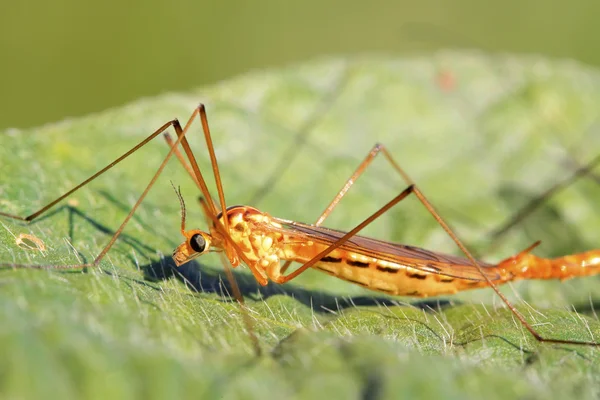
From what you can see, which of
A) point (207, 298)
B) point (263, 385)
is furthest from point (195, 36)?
point (263, 385)

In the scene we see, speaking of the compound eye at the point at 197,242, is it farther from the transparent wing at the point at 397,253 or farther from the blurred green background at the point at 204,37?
the blurred green background at the point at 204,37

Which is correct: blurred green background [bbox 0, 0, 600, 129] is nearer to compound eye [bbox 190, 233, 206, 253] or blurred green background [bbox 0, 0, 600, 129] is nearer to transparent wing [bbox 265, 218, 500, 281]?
transparent wing [bbox 265, 218, 500, 281]

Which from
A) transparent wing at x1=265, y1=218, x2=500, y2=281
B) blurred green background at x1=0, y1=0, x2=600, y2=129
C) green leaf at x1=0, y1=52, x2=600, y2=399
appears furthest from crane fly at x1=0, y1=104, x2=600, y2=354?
blurred green background at x1=0, y1=0, x2=600, y2=129

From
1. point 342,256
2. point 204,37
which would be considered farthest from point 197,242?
point 204,37

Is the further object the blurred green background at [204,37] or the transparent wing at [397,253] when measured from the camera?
the blurred green background at [204,37]

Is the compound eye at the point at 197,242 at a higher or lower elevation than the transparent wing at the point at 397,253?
higher

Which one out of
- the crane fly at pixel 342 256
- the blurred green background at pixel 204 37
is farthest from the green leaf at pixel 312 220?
the blurred green background at pixel 204 37

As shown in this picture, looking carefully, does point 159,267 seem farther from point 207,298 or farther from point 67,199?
point 67,199

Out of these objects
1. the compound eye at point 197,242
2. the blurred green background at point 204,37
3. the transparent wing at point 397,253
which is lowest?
the transparent wing at point 397,253
